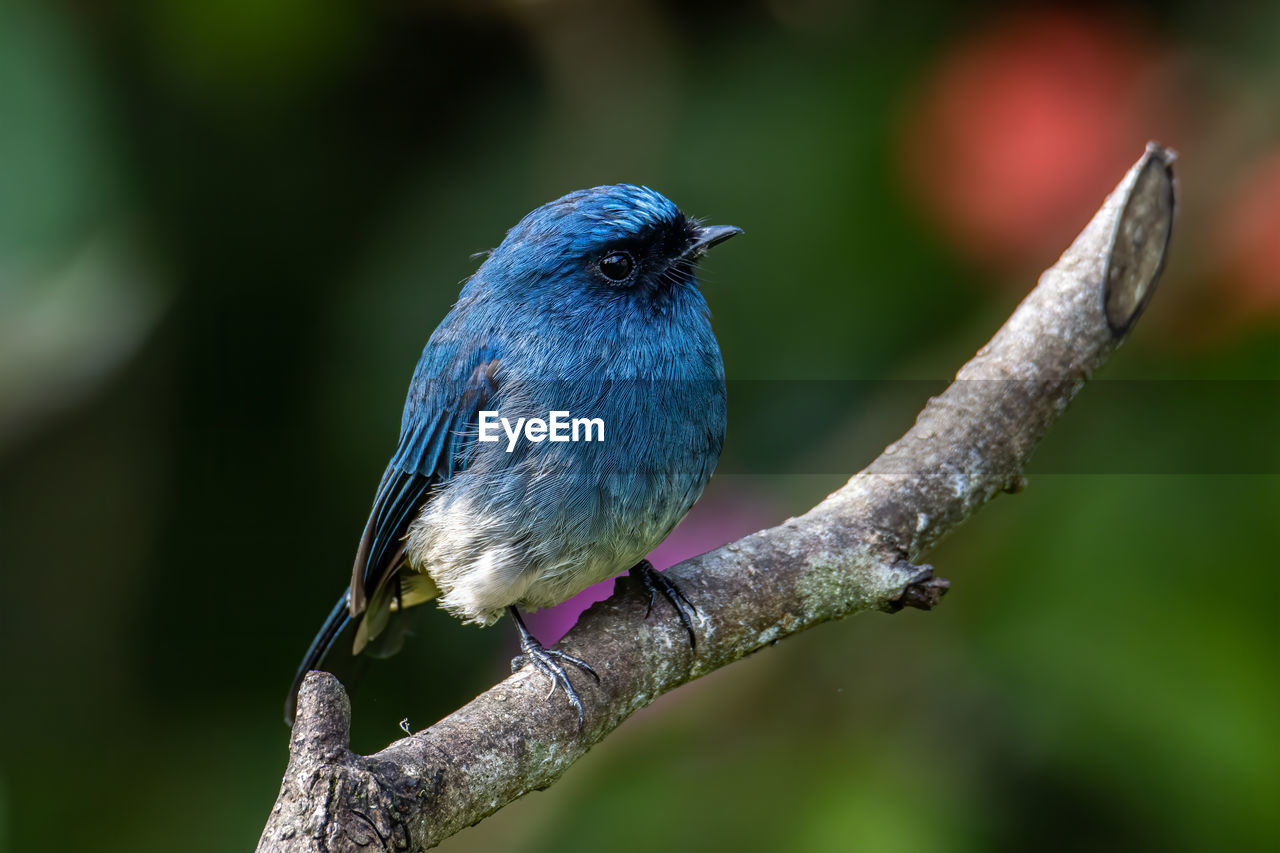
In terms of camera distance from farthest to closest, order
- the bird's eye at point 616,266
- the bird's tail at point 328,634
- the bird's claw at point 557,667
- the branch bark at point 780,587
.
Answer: the bird's tail at point 328,634
the bird's eye at point 616,266
the bird's claw at point 557,667
the branch bark at point 780,587

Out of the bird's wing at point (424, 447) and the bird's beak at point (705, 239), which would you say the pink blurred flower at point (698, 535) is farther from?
the bird's beak at point (705, 239)

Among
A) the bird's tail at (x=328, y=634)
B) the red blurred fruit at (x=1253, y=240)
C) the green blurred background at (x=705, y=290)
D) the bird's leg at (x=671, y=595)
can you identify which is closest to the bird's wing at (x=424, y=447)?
the bird's tail at (x=328, y=634)

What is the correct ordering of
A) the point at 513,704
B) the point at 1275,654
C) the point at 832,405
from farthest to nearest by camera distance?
1. the point at 832,405
2. the point at 1275,654
3. the point at 513,704

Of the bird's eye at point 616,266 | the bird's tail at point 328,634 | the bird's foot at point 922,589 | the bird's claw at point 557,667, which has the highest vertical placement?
the bird's eye at point 616,266

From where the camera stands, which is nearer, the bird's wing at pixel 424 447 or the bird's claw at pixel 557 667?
the bird's claw at pixel 557 667

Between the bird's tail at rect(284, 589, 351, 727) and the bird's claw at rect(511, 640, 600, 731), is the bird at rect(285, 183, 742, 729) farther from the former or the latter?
the bird's tail at rect(284, 589, 351, 727)

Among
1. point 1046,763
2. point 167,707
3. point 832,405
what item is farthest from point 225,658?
point 1046,763

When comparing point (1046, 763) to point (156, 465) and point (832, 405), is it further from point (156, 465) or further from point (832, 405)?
point (156, 465)
